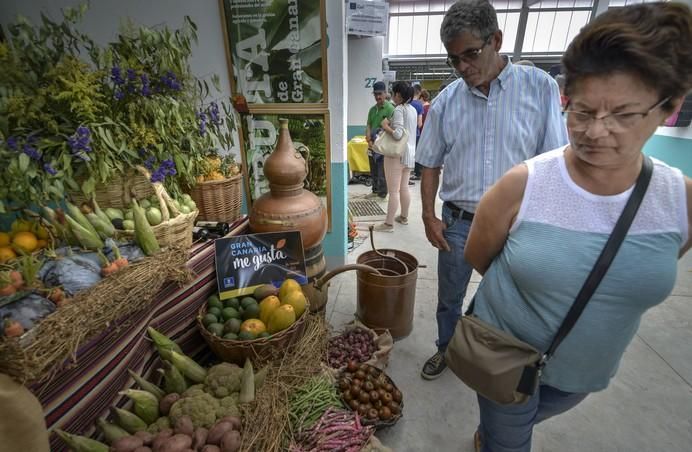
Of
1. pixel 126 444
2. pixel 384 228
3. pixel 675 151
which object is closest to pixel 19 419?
pixel 126 444

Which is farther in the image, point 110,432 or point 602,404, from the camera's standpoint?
point 602,404

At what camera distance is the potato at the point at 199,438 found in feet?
3.57

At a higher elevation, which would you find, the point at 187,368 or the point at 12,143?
the point at 12,143

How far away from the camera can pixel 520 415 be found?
1.07 m

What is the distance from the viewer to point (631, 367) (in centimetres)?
220

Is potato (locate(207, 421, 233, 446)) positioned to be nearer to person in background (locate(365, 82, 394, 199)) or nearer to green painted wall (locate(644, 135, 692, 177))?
person in background (locate(365, 82, 394, 199))

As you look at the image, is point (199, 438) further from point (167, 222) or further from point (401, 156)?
point (401, 156)

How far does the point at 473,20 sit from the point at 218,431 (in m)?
1.88

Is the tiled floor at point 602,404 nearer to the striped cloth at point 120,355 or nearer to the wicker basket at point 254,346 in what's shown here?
the wicker basket at point 254,346

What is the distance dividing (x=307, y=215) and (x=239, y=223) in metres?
0.52

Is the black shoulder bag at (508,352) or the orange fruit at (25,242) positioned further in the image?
the orange fruit at (25,242)

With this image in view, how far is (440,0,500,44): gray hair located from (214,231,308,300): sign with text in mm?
1237

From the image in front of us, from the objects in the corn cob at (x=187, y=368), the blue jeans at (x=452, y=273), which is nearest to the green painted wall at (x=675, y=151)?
the blue jeans at (x=452, y=273)

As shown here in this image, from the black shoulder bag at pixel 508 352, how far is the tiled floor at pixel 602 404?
97 cm
